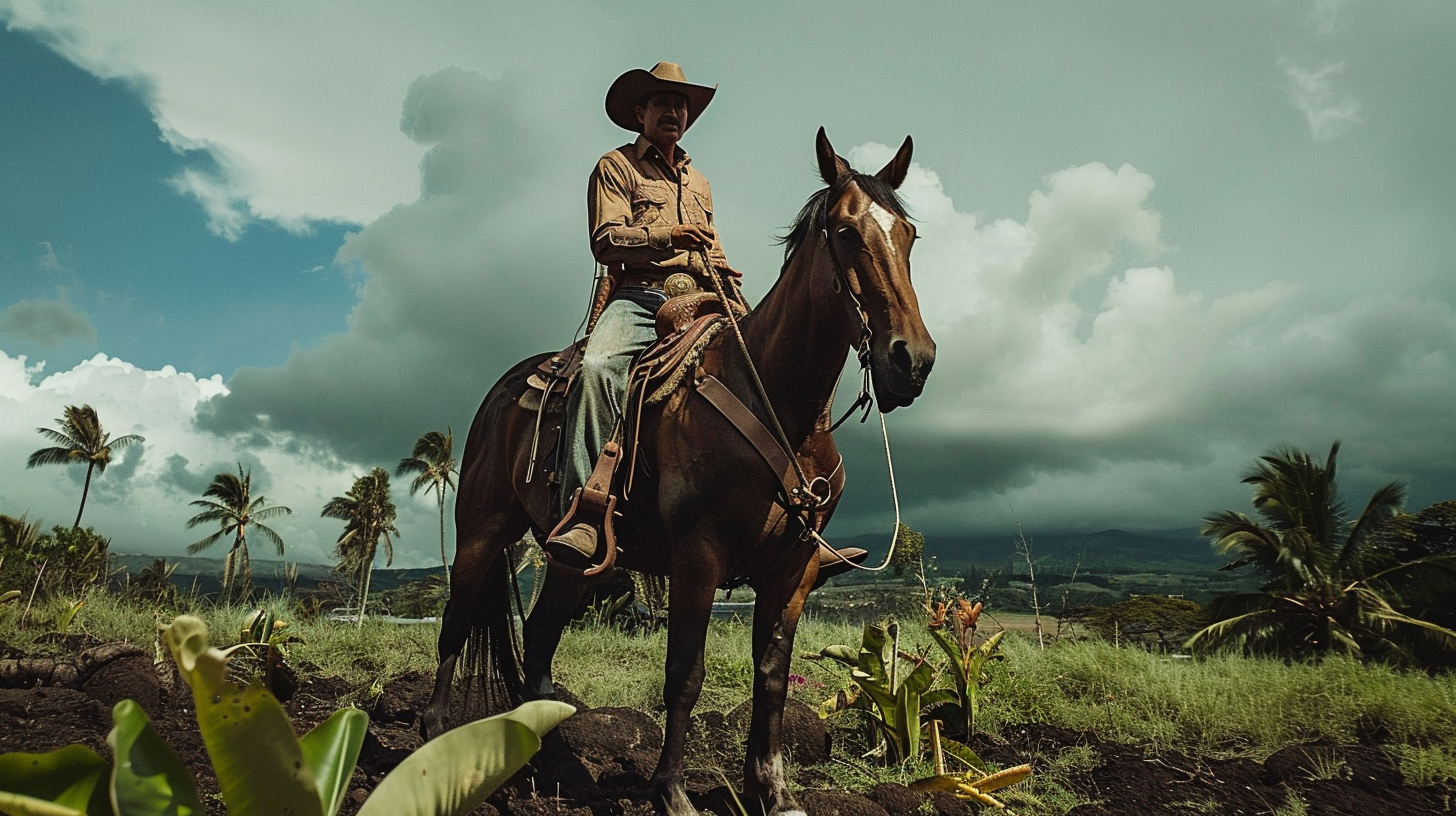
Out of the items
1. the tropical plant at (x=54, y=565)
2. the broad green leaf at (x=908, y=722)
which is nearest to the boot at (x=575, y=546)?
the broad green leaf at (x=908, y=722)

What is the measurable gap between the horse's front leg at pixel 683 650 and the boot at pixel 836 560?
0.60 metres

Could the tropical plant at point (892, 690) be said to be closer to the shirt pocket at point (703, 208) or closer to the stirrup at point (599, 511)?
the stirrup at point (599, 511)

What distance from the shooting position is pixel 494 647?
15.9ft

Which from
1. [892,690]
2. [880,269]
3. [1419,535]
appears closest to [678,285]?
[880,269]

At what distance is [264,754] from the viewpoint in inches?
57.1

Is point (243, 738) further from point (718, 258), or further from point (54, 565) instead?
point (54, 565)

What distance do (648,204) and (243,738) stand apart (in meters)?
3.24

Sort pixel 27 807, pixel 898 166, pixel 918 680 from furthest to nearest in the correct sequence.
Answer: pixel 918 680 < pixel 898 166 < pixel 27 807

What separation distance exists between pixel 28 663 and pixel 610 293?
3.97 meters

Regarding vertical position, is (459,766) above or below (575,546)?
below

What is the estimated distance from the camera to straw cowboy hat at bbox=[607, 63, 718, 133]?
14.3ft

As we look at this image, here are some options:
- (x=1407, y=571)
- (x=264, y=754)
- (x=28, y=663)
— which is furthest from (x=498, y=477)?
(x=1407, y=571)

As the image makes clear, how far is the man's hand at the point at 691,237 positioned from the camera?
3.92 meters

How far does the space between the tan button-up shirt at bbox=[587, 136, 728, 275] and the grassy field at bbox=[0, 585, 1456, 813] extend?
2473mm
